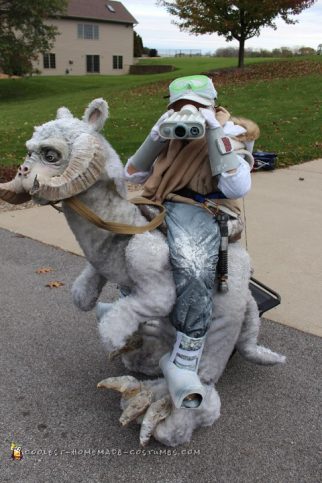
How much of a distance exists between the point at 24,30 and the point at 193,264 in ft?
95.1

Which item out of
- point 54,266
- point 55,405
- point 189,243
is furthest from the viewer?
point 54,266

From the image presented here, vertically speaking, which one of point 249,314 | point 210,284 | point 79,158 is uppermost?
point 79,158

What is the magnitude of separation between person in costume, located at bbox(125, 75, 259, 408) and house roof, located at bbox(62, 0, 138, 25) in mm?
47829

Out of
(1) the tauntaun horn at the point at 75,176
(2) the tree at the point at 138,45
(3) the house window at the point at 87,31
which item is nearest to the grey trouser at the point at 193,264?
(1) the tauntaun horn at the point at 75,176

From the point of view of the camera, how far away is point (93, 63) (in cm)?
4997

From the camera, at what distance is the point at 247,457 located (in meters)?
2.56

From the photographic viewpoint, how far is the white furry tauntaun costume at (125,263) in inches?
91.9

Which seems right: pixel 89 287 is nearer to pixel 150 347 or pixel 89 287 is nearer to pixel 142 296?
pixel 150 347

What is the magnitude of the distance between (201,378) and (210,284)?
542mm

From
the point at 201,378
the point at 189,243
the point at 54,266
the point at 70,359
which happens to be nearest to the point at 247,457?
the point at 201,378

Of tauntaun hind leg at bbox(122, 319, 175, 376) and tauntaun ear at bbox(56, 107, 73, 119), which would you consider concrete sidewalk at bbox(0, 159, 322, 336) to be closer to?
tauntaun hind leg at bbox(122, 319, 175, 376)

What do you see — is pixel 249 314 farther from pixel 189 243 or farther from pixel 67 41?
pixel 67 41

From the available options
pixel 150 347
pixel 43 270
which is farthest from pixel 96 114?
pixel 43 270

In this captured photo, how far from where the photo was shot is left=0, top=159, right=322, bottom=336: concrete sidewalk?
4215 millimetres
